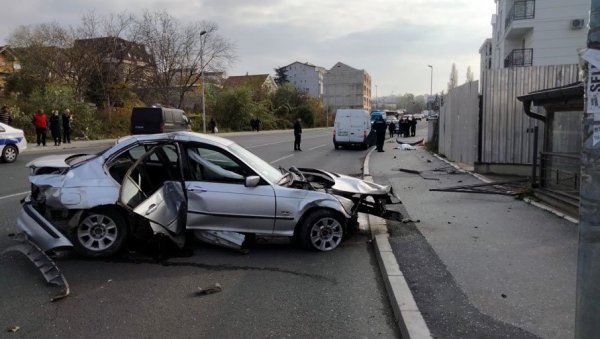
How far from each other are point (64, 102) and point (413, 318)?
106 ft

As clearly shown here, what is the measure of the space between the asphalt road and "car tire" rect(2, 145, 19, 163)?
486 inches

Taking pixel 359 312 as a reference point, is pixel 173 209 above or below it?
above

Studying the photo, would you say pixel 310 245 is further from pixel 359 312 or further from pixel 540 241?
pixel 540 241

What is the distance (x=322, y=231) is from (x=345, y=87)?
118 m

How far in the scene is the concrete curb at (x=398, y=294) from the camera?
13.0 ft

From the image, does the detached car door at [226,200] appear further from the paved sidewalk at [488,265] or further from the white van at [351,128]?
the white van at [351,128]

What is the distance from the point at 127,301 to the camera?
4.68 m

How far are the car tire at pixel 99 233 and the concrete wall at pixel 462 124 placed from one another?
1090 centimetres

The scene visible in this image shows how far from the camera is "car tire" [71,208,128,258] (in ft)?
19.4

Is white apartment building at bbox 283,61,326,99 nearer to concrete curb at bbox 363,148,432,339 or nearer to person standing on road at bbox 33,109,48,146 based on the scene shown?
person standing on road at bbox 33,109,48,146

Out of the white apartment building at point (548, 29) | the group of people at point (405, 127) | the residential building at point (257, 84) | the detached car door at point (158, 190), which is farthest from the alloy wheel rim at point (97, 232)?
the residential building at point (257, 84)

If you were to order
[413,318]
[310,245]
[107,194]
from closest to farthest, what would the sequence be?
[413,318] < [107,194] < [310,245]

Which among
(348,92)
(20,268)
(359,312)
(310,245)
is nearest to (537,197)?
(310,245)

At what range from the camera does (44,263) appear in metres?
5.34
